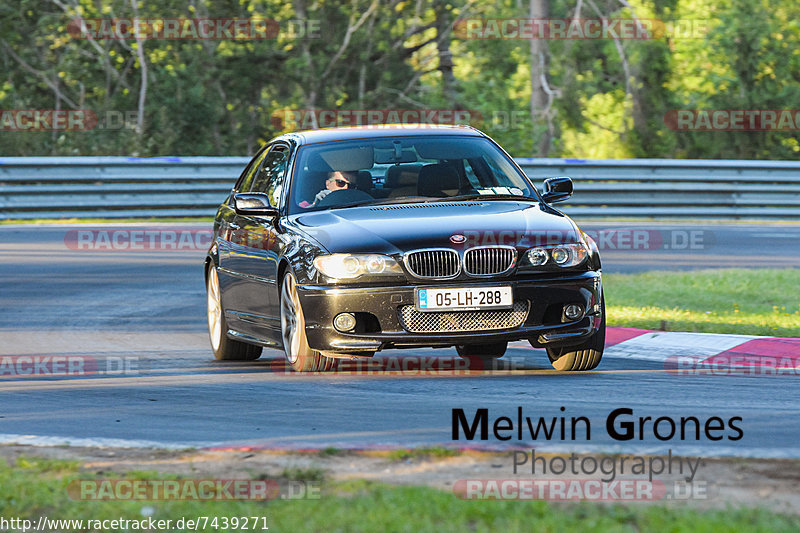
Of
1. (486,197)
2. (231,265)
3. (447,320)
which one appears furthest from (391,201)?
(231,265)

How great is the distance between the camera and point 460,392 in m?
8.14

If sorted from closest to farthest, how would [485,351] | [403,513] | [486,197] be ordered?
[403,513] < [486,197] < [485,351]

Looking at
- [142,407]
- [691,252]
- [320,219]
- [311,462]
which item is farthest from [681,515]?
[691,252]

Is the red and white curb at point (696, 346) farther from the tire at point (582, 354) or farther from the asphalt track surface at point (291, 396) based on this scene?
the tire at point (582, 354)

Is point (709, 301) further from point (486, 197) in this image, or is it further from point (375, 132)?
point (375, 132)

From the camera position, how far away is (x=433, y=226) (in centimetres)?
873

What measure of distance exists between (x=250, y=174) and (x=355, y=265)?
2924mm

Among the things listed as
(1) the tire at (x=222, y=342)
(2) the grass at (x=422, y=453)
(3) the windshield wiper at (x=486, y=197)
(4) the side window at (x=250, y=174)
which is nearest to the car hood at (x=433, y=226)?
(3) the windshield wiper at (x=486, y=197)

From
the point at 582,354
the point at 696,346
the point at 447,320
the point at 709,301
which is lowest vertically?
the point at 709,301

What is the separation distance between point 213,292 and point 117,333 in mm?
1440

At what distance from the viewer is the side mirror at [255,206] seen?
9.62m

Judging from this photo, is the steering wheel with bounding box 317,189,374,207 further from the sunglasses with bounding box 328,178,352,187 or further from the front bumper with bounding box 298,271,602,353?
the front bumper with bounding box 298,271,602,353

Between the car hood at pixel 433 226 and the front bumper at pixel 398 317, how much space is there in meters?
0.25

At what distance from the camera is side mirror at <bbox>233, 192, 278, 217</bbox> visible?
9625 mm
